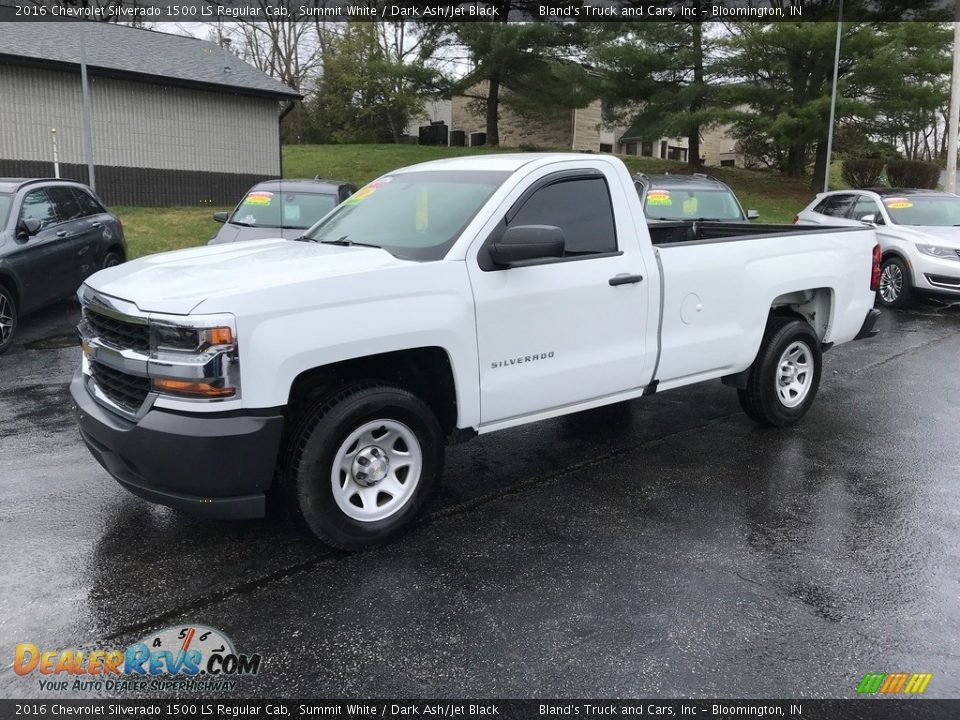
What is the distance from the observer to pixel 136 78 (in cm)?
2142

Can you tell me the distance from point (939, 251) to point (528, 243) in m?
9.85

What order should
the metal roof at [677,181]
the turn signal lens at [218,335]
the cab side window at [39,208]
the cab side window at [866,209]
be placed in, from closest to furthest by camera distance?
the turn signal lens at [218,335]
the cab side window at [39,208]
the metal roof at [677,181]
the cab side window at [866,209]

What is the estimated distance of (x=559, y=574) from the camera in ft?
12.9

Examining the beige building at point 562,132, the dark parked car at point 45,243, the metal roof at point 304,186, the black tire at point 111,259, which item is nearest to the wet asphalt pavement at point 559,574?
the dark parked car at point 45,243

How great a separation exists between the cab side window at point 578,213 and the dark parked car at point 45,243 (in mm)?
6427

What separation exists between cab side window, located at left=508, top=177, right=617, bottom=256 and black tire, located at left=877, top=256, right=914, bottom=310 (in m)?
8.71

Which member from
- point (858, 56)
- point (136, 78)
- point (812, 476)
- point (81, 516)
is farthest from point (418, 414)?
point (858, 56)

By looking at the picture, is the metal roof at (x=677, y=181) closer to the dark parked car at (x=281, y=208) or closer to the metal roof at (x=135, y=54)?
the dark parked car at (x=281, y=208)

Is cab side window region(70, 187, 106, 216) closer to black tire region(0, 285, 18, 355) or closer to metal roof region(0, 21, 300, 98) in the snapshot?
black tire region(0, 285, 18, 355)

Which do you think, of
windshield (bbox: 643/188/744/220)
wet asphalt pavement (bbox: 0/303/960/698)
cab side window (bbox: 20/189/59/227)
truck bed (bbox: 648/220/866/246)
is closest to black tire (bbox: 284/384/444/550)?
wet asphalt pavement (bbox: 0/303/960/698)

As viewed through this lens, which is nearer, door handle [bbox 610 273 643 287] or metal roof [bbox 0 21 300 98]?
door handle [bbox 610 273 643 287]

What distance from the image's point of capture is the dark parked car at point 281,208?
35.0 feet

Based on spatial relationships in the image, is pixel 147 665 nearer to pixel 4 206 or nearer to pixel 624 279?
pixel 624 279

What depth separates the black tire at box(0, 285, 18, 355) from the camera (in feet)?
27.7
